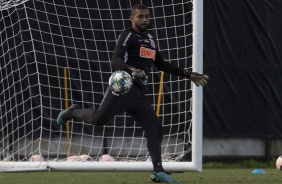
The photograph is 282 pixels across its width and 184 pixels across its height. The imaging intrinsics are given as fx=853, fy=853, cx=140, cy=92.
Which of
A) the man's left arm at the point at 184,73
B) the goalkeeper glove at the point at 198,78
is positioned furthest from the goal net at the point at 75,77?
the goalkeeper glove at the point at 198,78

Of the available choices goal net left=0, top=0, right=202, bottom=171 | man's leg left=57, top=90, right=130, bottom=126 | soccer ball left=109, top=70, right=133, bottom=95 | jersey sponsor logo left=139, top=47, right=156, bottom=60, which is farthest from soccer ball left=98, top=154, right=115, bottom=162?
soccer ball left=109, top=70, right=133, bottom=95

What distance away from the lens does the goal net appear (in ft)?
37.2

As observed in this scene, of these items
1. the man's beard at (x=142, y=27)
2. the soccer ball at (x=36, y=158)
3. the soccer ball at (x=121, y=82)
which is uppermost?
the man's beard at (x=142, y=27)

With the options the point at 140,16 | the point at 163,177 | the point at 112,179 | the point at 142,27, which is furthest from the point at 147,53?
the point at 112,179

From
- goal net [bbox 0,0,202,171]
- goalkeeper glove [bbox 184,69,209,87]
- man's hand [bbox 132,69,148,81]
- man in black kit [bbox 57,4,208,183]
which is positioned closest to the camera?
man's hand [bbox 132,69,148,81]

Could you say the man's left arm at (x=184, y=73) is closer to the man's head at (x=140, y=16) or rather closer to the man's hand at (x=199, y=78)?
the man's hand at (x=199, y=78)

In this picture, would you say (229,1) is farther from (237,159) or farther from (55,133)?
(55,133)

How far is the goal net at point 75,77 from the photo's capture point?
37.2 feet

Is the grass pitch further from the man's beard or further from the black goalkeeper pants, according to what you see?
the man's beard

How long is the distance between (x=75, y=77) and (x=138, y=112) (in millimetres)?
4207

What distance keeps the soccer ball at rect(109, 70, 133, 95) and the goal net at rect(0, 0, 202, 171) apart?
3339mm

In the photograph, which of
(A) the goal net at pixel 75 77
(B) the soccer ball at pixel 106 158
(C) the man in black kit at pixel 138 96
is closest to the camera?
(C) the man in black kit at pixel 138 96

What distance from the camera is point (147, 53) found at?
802cm

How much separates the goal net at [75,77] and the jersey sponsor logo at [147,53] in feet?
9.21
